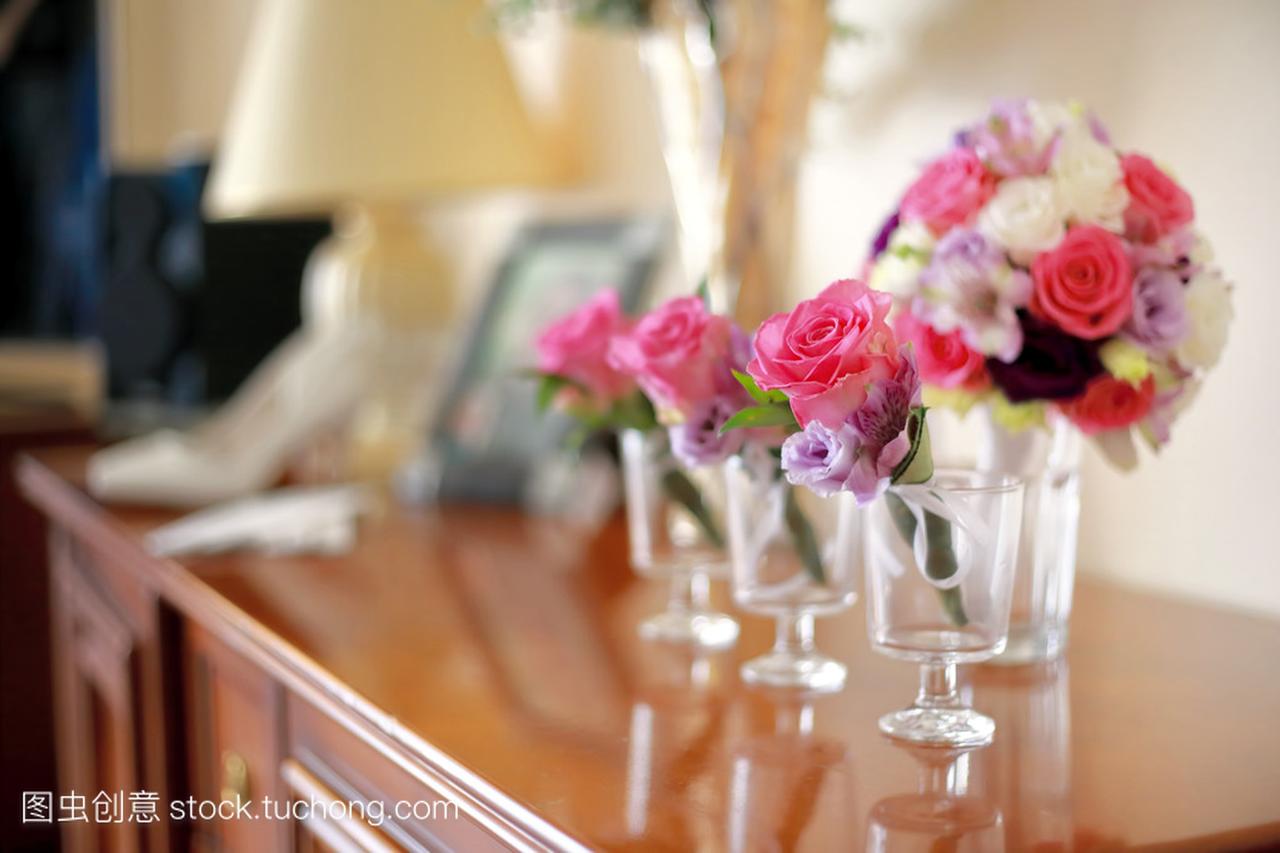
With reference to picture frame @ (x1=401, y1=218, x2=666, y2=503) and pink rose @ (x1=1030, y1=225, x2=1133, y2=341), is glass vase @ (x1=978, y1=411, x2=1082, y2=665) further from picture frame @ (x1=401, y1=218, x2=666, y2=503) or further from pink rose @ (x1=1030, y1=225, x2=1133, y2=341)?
picture frame @ (x1=401, y1=218, x2=666, y2=503)

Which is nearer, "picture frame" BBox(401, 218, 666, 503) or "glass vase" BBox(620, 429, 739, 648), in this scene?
"glass vase" BBox(620, 429, 739, 648)

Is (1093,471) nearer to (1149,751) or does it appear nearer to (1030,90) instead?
(1030,90)

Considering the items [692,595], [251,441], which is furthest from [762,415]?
[251,441]

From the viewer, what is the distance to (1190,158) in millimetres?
967

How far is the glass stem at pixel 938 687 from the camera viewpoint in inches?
27.1

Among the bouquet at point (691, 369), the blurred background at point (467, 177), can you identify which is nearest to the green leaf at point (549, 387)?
the bouquet at point (691, 369)

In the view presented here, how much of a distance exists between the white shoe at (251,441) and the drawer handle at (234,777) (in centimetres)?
46

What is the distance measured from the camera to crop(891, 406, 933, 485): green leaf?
61 cm

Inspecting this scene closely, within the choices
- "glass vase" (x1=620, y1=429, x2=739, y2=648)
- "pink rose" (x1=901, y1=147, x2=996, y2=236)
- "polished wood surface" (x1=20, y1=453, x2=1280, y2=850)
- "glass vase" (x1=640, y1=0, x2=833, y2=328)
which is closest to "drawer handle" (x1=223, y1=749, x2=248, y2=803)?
"polished wood surface" (x1=20, y1=453, x2=1280, y2=850)

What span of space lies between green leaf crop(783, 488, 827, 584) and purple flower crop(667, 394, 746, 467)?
5cm

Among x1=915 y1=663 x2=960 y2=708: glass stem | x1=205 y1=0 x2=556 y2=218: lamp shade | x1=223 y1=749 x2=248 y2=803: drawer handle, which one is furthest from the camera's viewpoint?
x1=205 y1=0 x2=556 y2=218: lamp shade

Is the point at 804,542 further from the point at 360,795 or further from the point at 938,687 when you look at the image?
the point at 360,795

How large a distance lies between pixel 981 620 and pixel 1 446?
217cm

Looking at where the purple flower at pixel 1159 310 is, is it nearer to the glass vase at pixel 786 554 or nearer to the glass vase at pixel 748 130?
the glass vase at pixel 786 554
